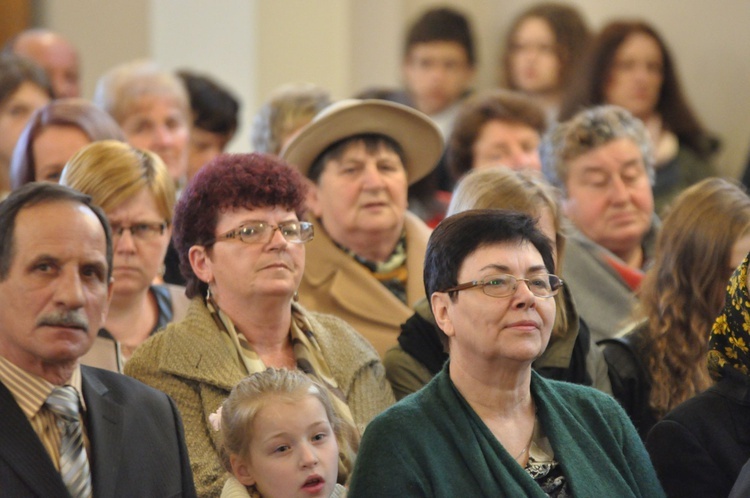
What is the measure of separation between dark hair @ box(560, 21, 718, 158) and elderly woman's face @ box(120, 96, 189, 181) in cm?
180

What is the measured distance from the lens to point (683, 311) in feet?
12.5

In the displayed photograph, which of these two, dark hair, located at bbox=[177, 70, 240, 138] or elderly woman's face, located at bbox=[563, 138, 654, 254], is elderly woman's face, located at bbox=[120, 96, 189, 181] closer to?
dark hair, located at bbox=[177, 70, 240, 138]

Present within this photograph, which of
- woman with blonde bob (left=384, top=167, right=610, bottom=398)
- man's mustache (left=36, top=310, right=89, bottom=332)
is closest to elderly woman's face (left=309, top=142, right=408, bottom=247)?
woman with blonde bob (left=384, top=167, right=610, bottom=398)

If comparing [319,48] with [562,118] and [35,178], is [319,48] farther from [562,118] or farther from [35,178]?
[35,178]

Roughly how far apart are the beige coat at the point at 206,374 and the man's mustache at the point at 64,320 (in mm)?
584

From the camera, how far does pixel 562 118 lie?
6.11 m

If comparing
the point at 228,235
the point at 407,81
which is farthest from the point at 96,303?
the point at 407,81

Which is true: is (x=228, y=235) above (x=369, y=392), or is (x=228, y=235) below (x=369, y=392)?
above

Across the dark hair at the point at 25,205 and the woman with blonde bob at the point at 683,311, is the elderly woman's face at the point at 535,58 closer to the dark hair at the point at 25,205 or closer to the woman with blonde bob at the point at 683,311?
the woman with blonde bob at the point at 683,311

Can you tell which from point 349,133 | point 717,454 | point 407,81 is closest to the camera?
point 717,454

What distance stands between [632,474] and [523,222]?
59 cm

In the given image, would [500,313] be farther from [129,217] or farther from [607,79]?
[607,79]

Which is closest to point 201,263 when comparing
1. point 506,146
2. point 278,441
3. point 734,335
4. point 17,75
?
point 278,441

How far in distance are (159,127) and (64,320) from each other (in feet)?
8.77
